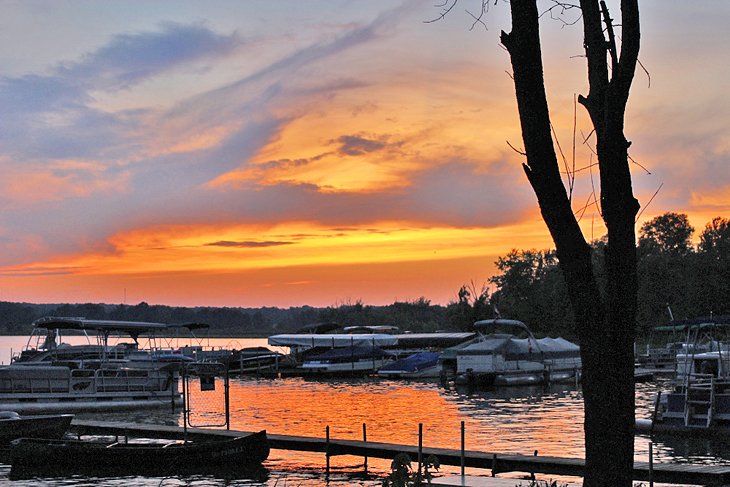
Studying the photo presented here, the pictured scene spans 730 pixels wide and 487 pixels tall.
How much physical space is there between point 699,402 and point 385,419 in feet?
60.3

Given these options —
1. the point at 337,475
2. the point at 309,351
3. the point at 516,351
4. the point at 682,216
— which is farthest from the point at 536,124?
the point at 682,216

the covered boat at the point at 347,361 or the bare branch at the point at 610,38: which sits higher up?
the bare branch at the point at 610,38

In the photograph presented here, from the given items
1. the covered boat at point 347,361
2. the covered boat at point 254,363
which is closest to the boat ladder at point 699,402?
the covered boat at point 347,361

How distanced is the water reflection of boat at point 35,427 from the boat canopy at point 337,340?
65.0 meters

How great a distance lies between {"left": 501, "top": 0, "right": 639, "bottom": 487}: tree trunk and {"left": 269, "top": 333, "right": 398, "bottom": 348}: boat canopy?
88362mm

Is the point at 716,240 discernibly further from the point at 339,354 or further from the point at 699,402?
the point at 699,402

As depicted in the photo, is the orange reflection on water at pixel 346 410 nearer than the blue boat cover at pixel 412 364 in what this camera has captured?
Yes

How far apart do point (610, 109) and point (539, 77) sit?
0.84 metres

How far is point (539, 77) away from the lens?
33.4 ft

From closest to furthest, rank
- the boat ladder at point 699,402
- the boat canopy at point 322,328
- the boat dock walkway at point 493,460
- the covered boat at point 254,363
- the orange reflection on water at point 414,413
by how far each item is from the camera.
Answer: the boat dock walkway at point 493,460 < the boat ladder at point 699,402 < the orange reflection on water at point 414,413 < the covered boat at point 254,363 < the boat canopy at point 322,328

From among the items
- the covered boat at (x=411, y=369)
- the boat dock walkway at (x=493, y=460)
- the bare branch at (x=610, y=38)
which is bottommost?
the covered boat at (x=411, y=369)

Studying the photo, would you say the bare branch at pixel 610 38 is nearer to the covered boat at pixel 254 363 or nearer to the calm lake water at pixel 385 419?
the calm lake water at pixel 385 419

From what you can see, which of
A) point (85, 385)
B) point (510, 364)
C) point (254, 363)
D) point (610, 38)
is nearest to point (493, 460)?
point (610, 38)

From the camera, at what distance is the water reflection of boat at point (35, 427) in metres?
33.3
